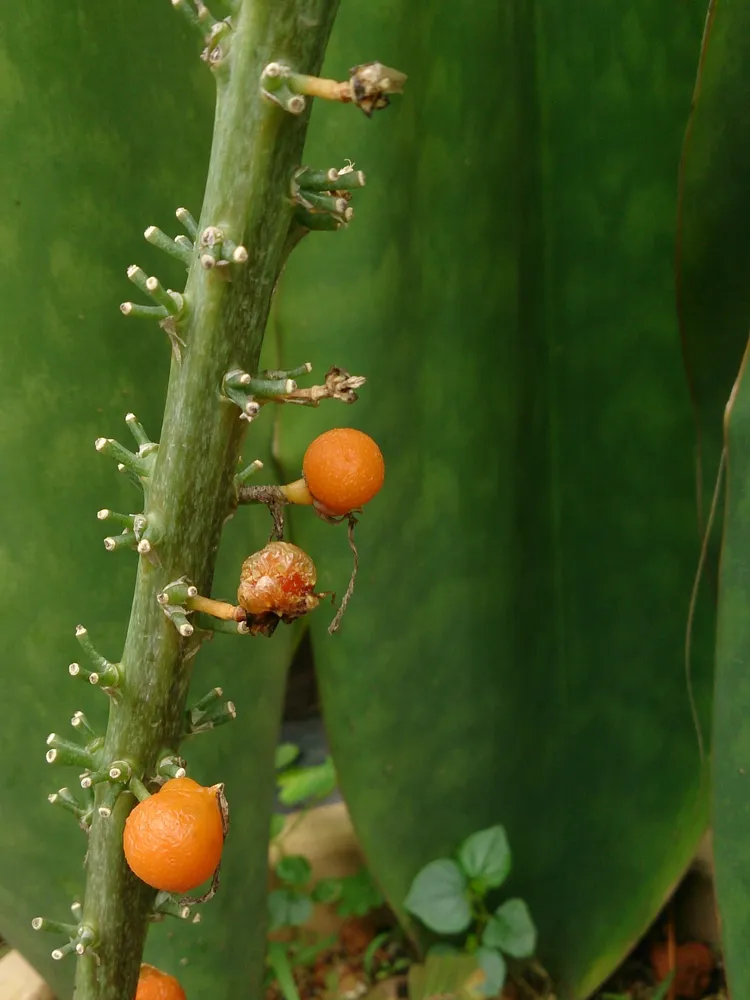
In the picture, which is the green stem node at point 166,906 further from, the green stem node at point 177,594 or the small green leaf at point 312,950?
the small green leaf at point 312,950

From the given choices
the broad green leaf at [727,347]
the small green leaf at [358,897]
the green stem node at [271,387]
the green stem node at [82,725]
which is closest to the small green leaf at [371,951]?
the small green leaf at [358,897]

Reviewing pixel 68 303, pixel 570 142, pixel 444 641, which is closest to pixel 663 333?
pixel 570 142

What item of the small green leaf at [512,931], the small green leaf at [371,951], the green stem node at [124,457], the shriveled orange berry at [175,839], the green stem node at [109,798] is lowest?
the small green leaf at [371,951]

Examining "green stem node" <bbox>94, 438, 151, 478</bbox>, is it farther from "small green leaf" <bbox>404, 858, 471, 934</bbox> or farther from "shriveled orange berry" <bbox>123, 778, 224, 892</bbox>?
"small green leaf" <bbox>404, 858, 471, 934</bbox>

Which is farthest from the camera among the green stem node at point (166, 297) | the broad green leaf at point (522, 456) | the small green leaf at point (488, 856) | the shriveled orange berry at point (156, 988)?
the small green leaf at point (488, 856)

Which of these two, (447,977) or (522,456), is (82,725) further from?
(447,977)

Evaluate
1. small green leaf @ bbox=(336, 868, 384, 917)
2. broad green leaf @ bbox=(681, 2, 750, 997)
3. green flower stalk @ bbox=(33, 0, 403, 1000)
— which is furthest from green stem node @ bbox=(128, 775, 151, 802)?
small green leaf @ bbox=(336, 868, 384, 917)

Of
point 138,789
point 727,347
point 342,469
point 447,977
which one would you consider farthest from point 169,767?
point 447,977

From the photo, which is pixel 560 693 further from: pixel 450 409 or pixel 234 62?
pixel 234 62
